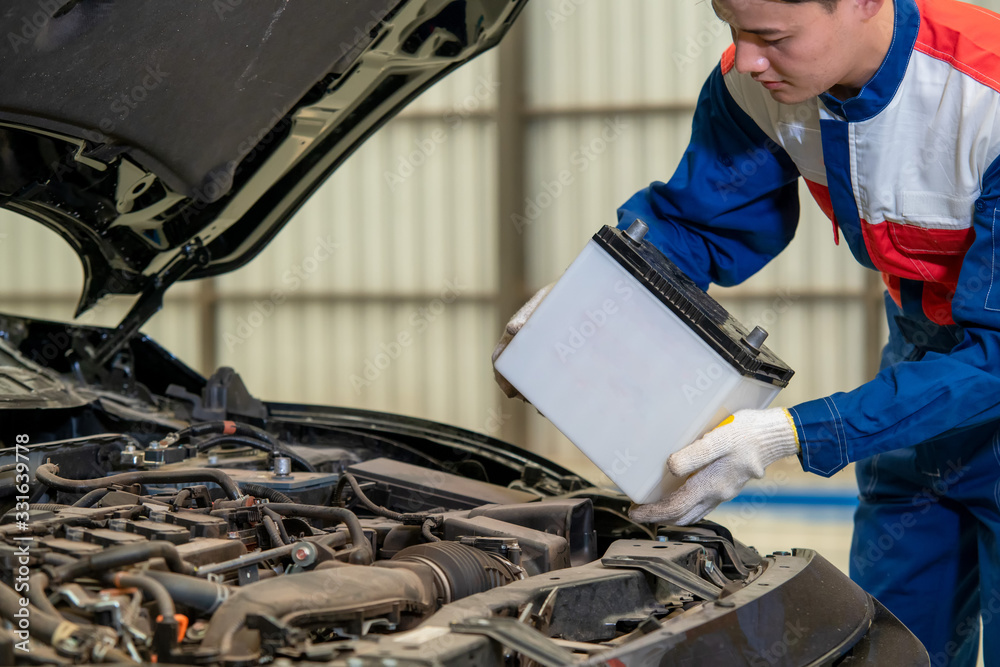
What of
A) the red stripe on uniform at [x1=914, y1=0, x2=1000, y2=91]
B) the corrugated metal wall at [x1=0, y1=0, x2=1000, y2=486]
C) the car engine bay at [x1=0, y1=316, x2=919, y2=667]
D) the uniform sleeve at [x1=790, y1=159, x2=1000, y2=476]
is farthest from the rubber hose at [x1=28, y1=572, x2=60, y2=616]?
the corrugated metal wall at [x1=0, y1=0, x2=1000, y2=486]

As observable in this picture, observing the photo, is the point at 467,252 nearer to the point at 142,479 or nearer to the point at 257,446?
the point at 257,446

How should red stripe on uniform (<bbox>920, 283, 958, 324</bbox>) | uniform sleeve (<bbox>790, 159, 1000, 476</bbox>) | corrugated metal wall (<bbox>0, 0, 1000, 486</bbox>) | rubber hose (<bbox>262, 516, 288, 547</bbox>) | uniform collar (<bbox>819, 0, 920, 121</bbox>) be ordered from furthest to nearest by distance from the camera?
corrugated metal wall (<bbox>0, 0, 1000, 486</bbox>)
red stripe on uniform (<bbox>920, 283, 958, 324</bbox>)
uniform collar (<bbox>819, 0, 920, 121</bbox>)
uniform sleeve (<bbox>790, 159, 1000, 476</bbox>)
rubber hose (<bbox>262, 516, 288, 547</bbox>)

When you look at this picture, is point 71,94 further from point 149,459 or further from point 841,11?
point 841,11

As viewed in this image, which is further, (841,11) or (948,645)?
(948,645)

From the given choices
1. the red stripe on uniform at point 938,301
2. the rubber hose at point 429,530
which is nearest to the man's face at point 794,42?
the red stripe on uniform at point 938,301

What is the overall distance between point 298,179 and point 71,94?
1.99 ft

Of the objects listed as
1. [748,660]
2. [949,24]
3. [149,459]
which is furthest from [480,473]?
[949,24]

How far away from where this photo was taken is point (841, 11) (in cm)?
144

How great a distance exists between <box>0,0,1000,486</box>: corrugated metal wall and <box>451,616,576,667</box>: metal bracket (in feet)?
17.0

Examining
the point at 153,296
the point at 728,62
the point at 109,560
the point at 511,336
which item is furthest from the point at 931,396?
the point at 153,296

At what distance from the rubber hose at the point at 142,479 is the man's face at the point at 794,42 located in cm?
110

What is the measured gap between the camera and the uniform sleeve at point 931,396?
143cm

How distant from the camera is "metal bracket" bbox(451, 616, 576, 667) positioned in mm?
1016

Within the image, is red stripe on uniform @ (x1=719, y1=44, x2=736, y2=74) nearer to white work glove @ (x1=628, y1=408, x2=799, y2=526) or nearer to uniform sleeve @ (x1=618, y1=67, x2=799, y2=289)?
uniform sleeve @ (x1=618, y1=67, x2=799, y2=289)
